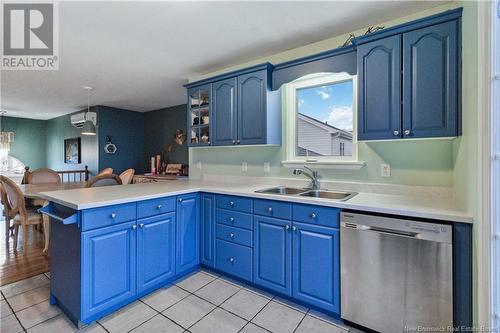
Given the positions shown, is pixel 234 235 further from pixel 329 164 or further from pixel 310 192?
pixel 329 164

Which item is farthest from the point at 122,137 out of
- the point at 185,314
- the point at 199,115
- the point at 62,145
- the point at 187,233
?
the point at 185,314

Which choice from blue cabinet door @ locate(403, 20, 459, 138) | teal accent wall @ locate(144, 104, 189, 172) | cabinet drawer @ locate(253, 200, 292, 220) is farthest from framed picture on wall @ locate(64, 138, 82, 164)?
blue cabinet door @ locate(403, 20, 459, 138)

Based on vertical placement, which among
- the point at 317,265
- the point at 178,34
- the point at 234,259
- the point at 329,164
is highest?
the point at 178,34

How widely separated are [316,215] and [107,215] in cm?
153

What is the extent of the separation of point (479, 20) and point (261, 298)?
7.36 feet

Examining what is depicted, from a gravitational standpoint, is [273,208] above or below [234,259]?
above

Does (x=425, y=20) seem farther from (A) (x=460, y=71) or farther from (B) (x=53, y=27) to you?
(B) (x=53, y=27)

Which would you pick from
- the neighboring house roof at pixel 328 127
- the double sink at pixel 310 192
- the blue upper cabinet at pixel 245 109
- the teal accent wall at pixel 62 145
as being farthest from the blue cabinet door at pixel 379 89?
the teal accent wall at pixel 62 145

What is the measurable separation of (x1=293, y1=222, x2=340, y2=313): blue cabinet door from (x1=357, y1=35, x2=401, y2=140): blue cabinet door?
0.83m

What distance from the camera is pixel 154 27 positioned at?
2.13 metres

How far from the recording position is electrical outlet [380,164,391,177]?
6.69 ft

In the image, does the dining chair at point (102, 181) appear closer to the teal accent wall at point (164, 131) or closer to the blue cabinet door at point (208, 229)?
the blue cabinet door at point (208, 229)

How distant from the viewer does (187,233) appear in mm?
2367

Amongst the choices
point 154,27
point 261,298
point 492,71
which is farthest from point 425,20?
point 261,298
